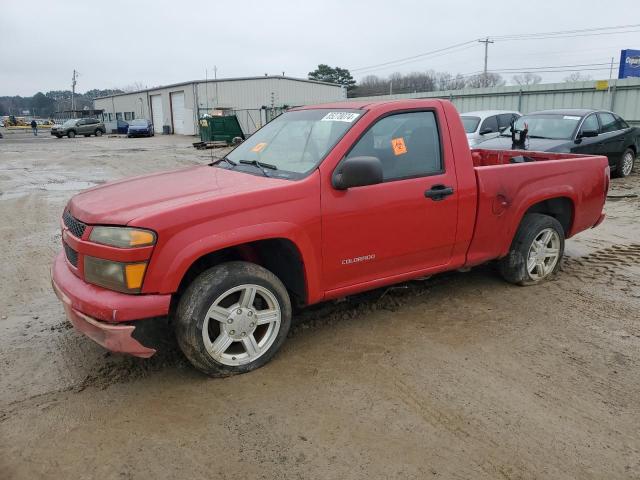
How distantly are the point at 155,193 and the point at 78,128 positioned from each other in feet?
140

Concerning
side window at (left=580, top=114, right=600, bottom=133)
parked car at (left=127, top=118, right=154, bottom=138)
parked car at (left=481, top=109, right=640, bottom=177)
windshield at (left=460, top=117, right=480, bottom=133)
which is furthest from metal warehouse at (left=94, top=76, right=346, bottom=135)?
side window at (left=580, top=114, right=600, bottom=133)

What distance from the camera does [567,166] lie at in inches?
199

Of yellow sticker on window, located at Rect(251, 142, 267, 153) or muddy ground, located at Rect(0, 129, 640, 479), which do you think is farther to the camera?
yellow sticker on window, located at Rect(251, 142, 267, 153)

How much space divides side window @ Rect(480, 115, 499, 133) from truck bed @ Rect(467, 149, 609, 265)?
27.1ft

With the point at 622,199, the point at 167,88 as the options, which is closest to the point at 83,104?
the point at 167,88

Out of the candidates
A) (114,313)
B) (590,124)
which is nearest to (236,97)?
(590,124)

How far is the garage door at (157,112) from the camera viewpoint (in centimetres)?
4781

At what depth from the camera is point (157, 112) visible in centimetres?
4872

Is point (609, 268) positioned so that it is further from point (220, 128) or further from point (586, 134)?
point (220, 128)

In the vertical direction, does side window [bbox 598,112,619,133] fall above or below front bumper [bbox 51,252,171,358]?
above

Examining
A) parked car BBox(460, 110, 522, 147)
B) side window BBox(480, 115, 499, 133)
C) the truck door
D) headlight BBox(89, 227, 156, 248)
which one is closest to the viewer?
headlight BBox(89, 227, 156, 248)

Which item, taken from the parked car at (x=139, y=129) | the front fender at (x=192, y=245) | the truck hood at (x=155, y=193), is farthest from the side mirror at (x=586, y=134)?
the parked car at (x=139, y=129)

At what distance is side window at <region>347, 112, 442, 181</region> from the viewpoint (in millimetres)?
3910

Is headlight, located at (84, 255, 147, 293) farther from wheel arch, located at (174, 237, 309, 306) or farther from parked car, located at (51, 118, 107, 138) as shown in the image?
parked car, located at (51, 118, 107, 138)
